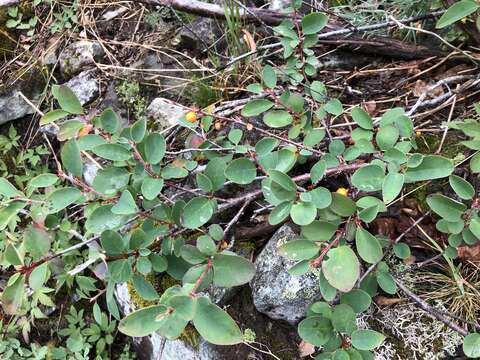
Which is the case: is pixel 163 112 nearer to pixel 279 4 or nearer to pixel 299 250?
pixel 279 4

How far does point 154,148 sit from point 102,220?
0.77ft

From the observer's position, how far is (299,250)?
44.5 inches

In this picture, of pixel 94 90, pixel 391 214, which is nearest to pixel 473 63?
pixel 391 214

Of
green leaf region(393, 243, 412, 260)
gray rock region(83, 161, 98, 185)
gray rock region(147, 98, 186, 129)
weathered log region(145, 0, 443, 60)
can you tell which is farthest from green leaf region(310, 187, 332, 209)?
gray rock region(83, 161, 98, 185)

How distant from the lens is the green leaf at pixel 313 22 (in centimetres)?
144

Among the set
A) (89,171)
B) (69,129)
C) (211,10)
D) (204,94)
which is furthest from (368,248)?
(89,171)

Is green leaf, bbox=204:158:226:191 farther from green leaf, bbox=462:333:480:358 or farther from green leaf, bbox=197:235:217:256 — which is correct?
green leaf, bbox=462:333:480:358

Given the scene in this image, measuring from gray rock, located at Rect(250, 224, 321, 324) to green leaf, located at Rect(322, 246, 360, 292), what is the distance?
0.42m

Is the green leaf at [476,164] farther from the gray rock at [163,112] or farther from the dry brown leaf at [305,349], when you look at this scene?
the gray rock at [163,112]

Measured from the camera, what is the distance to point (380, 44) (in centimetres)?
183

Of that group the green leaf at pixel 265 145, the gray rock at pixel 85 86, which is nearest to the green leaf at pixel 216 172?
the green leaf at pixel 265 145

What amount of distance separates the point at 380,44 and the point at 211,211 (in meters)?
1.06

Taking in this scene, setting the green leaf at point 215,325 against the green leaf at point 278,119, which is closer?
the green leaf at point 215,325

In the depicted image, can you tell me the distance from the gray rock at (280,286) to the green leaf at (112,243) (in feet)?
1.79
